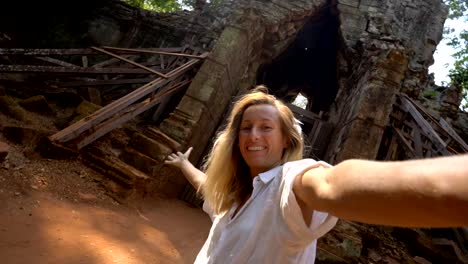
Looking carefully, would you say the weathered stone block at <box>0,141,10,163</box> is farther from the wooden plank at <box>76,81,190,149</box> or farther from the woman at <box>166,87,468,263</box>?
the woman at <box>166,87,468,263</box>

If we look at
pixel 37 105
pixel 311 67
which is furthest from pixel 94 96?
pixel 311 67

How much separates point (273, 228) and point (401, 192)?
620 mm

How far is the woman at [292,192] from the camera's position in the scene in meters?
0.54

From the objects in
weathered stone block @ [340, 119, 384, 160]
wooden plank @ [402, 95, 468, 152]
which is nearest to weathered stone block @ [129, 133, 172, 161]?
weathered stone block @ [340, 119, 384, 160]

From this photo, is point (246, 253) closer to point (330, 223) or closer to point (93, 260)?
point (330, 223)

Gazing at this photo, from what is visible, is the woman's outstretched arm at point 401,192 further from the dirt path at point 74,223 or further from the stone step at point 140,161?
the stone step at point 140,161

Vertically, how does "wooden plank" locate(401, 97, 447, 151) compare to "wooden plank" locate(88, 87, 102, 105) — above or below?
above

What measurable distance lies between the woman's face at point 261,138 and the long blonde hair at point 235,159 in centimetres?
5

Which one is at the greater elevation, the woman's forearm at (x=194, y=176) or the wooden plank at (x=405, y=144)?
the wooden plank at (x=405, y=144)

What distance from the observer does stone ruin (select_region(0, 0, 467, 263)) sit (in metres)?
5.57

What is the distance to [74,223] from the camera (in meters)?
3.42

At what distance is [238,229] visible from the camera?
1274 mm

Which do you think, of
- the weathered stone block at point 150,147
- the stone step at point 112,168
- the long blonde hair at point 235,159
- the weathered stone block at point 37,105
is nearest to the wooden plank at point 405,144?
the weathered stone block at point 150,147

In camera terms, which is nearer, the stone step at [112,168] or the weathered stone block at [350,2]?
the stone step at [112,168]
